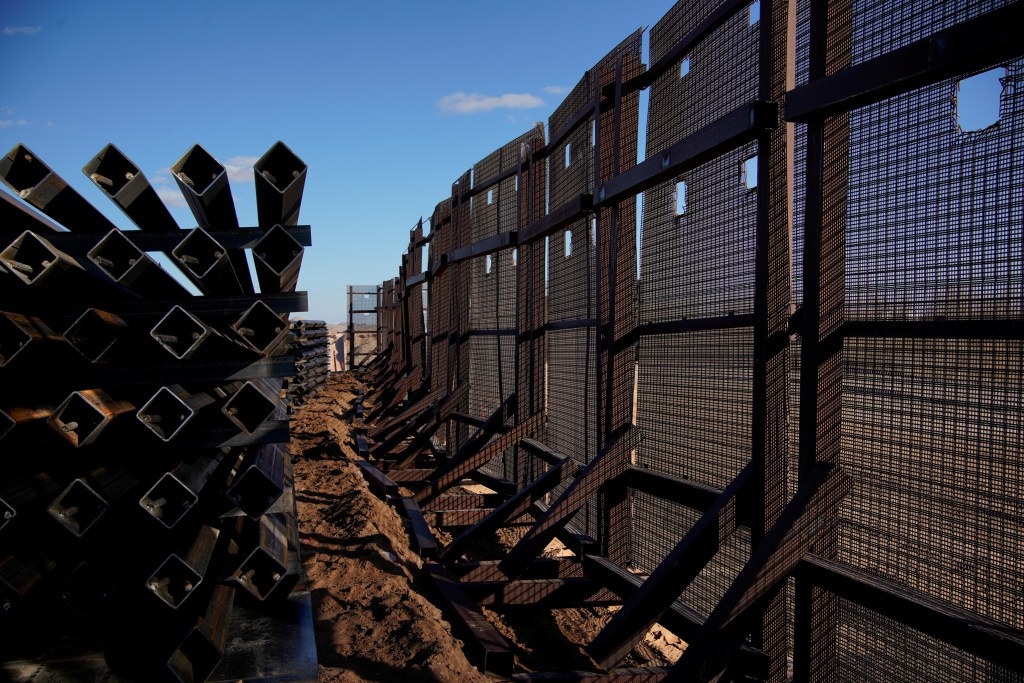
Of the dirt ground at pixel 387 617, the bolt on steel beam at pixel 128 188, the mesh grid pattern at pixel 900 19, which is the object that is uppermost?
the mesh grid pattern at pixel 900 19

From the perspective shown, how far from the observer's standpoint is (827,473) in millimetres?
2783

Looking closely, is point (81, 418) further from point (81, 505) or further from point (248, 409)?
point (248, 409)

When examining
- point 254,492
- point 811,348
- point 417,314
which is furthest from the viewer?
point 417,314

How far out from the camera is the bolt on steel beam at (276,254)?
3484 mm

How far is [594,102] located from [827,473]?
3.03 metres

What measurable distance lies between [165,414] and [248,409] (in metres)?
0.37

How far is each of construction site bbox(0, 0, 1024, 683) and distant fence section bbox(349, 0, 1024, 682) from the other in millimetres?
13

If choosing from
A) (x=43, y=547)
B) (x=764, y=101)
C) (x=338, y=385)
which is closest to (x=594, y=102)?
(x=764, y=101)


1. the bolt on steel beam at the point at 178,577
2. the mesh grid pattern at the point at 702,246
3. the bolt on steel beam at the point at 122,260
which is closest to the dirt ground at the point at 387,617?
the bolt on steel beam at the point at 178,577

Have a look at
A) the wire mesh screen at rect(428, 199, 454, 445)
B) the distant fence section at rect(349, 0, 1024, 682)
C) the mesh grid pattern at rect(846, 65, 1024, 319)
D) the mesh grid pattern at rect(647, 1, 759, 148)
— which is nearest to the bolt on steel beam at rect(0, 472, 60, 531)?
the distant fence section at rect(349, 0, 1024, 682)

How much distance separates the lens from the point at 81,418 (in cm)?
311

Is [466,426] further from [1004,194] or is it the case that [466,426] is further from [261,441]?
[1004,194]

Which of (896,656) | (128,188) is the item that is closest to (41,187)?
(128,188)

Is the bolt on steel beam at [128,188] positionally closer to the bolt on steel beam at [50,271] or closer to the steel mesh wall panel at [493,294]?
the bolt on steel beam at [50,271]
